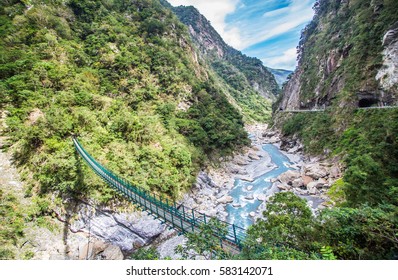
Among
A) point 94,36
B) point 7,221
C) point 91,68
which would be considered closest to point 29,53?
point 91,68

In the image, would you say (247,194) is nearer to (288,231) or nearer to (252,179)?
(252,179)

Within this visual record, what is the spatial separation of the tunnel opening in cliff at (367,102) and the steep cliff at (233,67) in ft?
186

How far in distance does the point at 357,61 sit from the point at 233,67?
273 feet

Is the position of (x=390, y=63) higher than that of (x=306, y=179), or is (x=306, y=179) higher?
(x=390, y=63)

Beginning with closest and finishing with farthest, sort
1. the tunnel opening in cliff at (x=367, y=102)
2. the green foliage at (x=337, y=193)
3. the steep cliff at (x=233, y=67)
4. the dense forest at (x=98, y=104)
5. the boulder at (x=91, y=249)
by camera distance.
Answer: the boulder at (x=91, y=249) < the dense forest at (x=98, y=104) < the green foliage at (x=337, y=193) < the tunnel opening in cliff at (x=367, y=102) < the steep cliff at (x=233, y=67)

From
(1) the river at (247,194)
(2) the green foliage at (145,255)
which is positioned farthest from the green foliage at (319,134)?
(2) the green foliage at (145,255)

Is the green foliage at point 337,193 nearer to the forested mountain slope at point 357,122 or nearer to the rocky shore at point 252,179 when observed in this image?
the forested mountain slope at point 357,122

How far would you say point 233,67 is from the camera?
102500mm

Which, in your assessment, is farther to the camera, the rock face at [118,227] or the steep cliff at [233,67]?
the steep cliff at [233,67]

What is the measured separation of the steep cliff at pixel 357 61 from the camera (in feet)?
64.4

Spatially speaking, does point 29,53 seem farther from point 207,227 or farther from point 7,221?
point 207,227

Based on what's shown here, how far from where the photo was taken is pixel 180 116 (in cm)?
2523

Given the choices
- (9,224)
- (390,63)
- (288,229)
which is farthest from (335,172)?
(9,224)

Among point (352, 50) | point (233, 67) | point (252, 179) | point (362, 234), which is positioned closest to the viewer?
point (362, 234)
